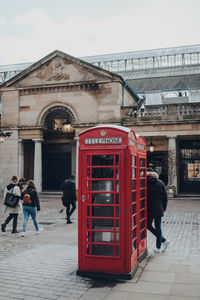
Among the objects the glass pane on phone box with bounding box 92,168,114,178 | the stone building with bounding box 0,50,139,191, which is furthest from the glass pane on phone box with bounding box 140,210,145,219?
the stone building with bounding box 0,50,139,191

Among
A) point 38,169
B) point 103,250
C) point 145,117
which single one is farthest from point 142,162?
point 38,169

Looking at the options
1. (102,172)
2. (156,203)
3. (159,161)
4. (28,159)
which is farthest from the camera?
(28,159)

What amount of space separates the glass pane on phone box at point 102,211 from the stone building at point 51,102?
58.0 feet

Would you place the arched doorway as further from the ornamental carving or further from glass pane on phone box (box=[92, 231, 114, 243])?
glass pane on phone box (box=[92, 231, 114, 243])

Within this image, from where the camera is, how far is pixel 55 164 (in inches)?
1184

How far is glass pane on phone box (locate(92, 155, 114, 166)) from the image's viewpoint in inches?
248

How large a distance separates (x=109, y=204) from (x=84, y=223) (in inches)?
23.9

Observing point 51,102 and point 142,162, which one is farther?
point 51,102

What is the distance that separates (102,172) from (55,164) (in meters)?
24.1

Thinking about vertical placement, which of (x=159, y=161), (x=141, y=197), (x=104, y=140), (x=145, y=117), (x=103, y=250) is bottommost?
(x=103, y=250)

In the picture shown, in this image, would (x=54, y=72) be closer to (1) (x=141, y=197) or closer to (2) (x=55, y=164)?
(2) (x=55, y=164)

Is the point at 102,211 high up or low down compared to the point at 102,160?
down

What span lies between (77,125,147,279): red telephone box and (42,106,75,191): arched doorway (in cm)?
2154

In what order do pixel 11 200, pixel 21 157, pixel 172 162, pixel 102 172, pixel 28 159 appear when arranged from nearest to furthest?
1. pixel 102 172
2. pixel 11 200
3. pixel 172 162
4. pixel 21 157
5. pixel 28 159
